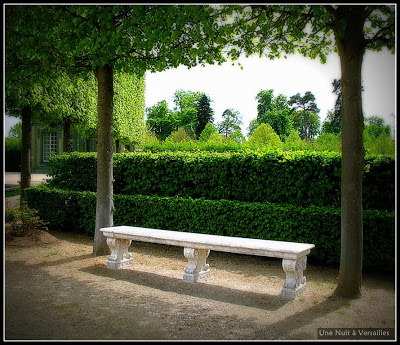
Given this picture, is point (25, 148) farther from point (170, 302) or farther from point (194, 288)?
point (170, 302)

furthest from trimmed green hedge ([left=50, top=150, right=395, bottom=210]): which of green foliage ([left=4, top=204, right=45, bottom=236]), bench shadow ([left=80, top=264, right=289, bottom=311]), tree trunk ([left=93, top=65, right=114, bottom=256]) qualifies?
bench shadow ([left=80, top=264, right=289, bottom=311])

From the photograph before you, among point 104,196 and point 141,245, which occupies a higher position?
point 104,196

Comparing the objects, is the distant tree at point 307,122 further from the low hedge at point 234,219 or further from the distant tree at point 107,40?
the distant tree at point 107,40

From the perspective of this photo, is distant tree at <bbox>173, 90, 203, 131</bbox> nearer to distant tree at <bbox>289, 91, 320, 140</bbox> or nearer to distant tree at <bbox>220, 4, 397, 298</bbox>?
distant tree at <bbox>289, 91, 320, 140</bbox>

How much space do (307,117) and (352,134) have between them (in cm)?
6044

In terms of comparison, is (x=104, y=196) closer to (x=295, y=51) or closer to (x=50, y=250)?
(x=50, y=250)

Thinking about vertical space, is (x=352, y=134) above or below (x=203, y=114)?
below

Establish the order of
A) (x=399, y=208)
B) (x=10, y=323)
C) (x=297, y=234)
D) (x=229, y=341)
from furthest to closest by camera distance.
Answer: (x=297, y=234)
(x=399, y=208)
(x=10, y=323)
(x=229, y=341)

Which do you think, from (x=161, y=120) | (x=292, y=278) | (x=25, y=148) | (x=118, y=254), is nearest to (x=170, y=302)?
(x=292, y=278)

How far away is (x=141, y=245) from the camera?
9328 mm

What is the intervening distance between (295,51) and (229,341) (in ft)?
17.6

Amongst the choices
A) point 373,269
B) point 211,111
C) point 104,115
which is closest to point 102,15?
point 104,115

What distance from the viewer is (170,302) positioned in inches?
216

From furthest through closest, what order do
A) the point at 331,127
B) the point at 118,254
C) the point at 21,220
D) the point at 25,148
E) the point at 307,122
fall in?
the point at 307,122, the point at 331,127, the point at 25,148, the point at 21,220, the point at 118,254
